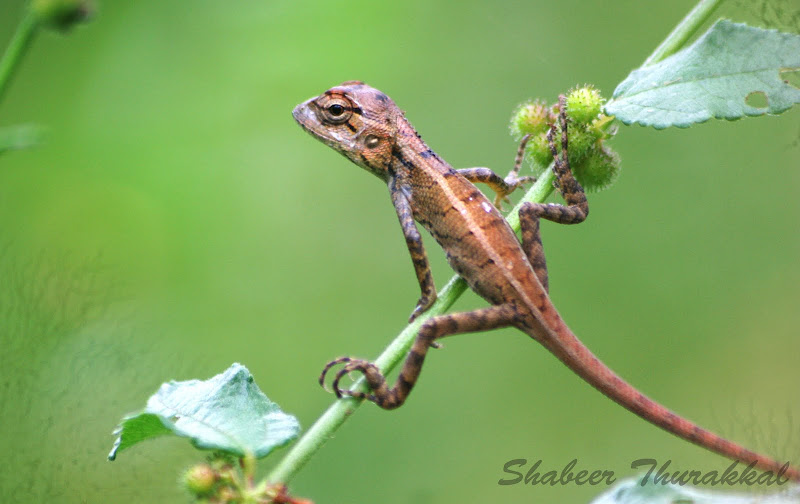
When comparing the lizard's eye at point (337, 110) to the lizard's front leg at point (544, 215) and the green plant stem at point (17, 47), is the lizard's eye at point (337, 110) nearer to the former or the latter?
the lizard's front leg at point (544, 215)

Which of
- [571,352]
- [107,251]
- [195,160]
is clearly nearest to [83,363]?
[571,352]

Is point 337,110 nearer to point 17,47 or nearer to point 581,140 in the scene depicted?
point 581,140

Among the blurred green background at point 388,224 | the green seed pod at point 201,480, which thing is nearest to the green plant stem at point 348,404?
the green seed pod at point 201,480

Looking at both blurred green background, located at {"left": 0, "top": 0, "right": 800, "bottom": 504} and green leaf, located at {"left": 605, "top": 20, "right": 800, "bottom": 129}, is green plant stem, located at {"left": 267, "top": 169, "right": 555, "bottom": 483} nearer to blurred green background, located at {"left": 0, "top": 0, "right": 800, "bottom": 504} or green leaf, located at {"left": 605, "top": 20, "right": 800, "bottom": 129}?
green leaf, located at {"left": 605, "top": 20, "right": 800, "bottom": 129}

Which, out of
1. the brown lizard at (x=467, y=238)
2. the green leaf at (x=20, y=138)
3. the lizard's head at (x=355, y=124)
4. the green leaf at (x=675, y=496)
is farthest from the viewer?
the lizard's head at (x=355, y=124)

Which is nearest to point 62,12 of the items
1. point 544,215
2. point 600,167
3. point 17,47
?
point 17,47

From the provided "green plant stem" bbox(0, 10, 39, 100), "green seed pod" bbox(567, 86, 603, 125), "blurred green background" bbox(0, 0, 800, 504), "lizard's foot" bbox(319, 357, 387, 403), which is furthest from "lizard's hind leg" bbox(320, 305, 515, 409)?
"blurred green background" bbox(0, 0, 800, 504)

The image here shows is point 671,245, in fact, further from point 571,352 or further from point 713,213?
point 571,352

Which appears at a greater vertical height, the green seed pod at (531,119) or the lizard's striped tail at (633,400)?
the green seed pod at (531,119)
